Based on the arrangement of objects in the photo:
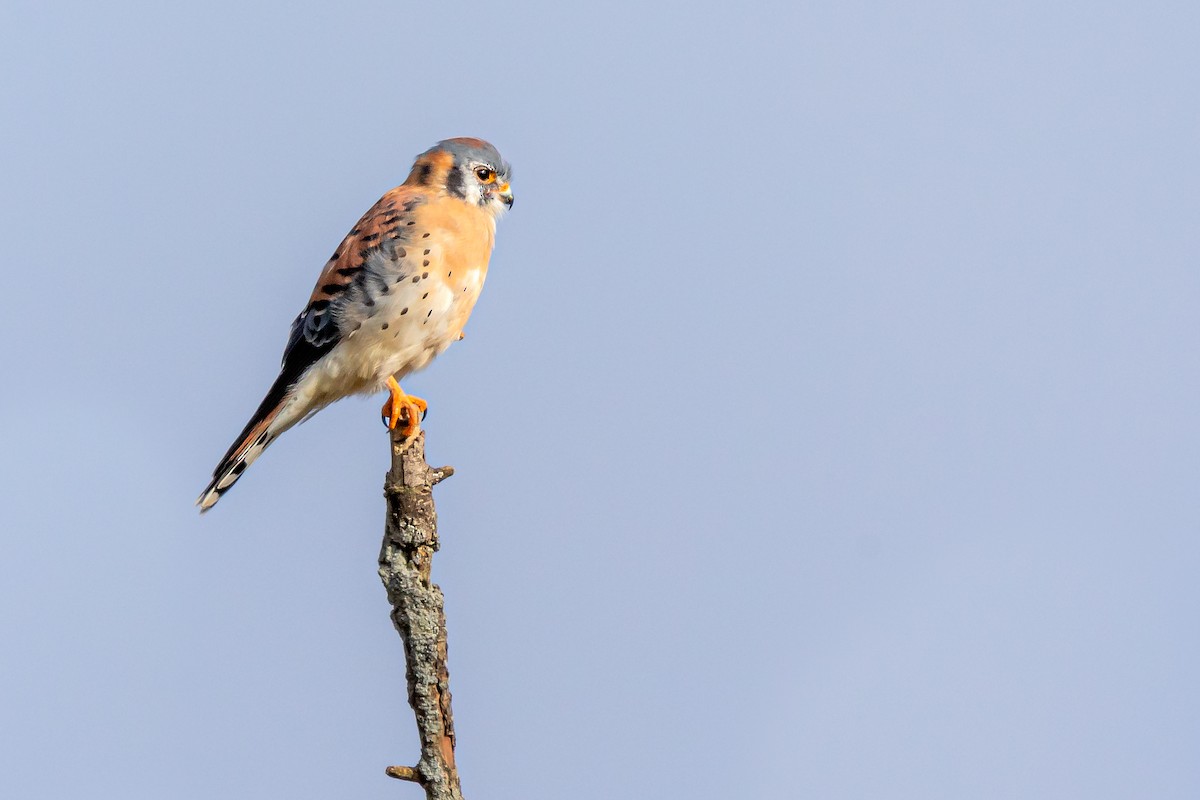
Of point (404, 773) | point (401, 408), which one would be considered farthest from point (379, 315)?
point (404, 773)

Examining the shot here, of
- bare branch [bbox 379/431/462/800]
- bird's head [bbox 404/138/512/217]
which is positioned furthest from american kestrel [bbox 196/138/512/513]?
bare branch [bbox 379/431/462/800]

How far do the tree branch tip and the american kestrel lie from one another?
1.73 metres

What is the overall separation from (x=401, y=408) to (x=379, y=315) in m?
0.42

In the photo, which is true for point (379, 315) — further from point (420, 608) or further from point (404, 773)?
point (404, 773)

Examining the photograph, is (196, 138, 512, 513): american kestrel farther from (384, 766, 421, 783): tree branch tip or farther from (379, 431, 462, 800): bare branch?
(384, 766, 421, 783): tree branch tip

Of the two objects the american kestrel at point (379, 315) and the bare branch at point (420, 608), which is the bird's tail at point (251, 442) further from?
the bare branch at point (420, 608)

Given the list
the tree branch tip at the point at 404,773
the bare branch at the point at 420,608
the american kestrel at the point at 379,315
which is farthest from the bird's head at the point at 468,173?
the tree branch tip at the point at 404,773

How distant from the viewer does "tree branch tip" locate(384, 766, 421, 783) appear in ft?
13.4

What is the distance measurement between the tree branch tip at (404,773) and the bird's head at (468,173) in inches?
111

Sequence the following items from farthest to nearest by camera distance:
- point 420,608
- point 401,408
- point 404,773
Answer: point 401,408, point 420,608, point 404,773

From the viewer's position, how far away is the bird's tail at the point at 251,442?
5660 mm

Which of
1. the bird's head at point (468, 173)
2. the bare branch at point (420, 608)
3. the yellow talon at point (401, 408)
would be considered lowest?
the bare branch at point (420, 608)

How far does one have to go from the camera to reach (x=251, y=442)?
571 centimetres

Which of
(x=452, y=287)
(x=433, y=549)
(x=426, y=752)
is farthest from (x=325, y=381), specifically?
(x=426, y=752)
